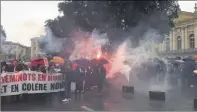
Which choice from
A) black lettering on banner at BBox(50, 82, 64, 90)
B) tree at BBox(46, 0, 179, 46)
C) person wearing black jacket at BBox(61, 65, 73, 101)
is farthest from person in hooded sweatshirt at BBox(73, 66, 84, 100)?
tree at BBox(46, 0, 179, 46)

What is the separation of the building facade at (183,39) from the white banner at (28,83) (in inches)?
1567

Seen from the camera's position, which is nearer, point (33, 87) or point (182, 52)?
point (33, 87)

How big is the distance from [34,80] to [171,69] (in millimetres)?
8430

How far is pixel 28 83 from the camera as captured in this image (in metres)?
11.8

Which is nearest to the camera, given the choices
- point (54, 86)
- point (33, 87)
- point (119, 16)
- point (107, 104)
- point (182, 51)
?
point (107, 104)

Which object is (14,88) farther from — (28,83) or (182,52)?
(182,52)

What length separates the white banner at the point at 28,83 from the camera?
11.4 m

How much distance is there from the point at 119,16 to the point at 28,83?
12552mm

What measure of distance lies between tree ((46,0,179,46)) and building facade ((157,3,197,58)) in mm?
26117

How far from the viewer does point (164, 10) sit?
964 inches

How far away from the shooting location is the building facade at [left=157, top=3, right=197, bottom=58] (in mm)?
52375

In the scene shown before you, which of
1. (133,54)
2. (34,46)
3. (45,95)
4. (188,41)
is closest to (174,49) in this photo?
(188,41)

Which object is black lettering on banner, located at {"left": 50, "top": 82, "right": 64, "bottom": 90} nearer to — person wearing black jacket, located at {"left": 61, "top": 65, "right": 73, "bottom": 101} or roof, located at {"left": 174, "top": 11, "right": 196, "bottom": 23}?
person wearing black jacket, located at {"left": 61, "top": 65, "right": 73, "bottom": 101}

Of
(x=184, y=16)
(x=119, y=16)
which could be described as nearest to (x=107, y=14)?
(x=119, y=16)
